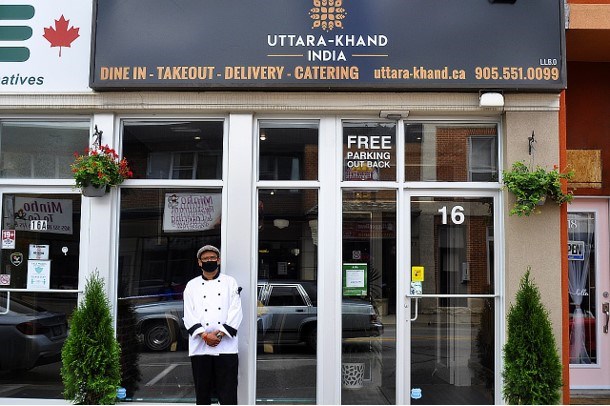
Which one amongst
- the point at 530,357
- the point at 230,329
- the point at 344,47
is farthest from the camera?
the point at 344,47

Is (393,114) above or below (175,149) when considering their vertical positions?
above

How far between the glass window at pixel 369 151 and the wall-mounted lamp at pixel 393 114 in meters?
0.11

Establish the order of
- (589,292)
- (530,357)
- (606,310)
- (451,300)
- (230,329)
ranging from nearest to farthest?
1. (530,357)
2. (230,329)
3. (451,300)
4. (606,310)
5. (589,292)

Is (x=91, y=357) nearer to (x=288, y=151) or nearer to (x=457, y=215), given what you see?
(x=288, y=151)

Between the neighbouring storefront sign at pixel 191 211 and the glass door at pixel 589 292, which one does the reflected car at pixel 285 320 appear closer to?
the neighbouring storefront sign at pixel 191 211

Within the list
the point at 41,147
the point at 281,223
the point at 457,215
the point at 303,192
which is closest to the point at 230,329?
the point at 281,223

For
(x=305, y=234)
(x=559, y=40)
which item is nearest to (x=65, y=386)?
(x=305, y=234)

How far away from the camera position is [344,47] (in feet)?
23.1

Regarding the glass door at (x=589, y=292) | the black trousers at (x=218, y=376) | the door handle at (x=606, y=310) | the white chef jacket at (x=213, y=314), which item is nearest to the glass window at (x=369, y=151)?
the white chef jacket at (x=213, y=314)

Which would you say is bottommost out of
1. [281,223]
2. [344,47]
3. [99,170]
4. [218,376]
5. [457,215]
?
[218,376]

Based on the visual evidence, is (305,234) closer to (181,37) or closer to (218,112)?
(218,112)

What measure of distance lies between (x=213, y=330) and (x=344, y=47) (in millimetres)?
3336

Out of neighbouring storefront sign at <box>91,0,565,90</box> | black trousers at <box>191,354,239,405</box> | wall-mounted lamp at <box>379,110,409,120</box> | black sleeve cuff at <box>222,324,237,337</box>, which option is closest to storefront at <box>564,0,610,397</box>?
neighbouring storefront sign at <box>91,0,565,90</box>

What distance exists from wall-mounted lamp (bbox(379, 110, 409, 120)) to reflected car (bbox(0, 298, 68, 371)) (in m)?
4.27
